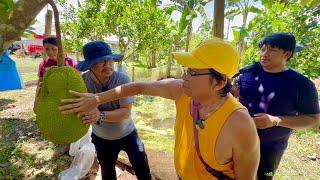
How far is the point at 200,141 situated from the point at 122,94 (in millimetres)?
594

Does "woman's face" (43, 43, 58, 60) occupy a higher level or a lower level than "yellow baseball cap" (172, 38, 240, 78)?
lower

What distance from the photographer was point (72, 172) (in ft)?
10.7

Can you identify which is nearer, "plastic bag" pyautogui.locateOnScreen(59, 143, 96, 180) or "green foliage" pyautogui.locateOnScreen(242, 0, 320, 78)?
"plastic bag" pyautogui.locateOnScreen(59, 143, 96, 180)

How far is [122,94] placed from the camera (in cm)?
178

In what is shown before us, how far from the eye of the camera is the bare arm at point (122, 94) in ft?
4.32

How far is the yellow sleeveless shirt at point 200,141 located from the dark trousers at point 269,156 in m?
0.85

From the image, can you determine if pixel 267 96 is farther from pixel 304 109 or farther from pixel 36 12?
pixel 36 12

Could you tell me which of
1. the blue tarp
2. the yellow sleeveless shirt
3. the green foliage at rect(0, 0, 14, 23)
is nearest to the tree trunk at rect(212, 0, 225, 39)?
the yellow sleeveless shirt

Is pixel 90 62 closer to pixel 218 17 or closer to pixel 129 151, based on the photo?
pixel 129 151

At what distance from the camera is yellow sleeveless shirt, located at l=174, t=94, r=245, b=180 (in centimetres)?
134

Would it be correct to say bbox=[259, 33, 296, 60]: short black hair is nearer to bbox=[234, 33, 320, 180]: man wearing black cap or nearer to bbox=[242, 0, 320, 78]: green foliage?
bbox=[234, 33, 320, 180]: man wearing black cap

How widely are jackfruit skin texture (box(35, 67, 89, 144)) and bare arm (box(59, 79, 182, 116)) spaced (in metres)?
0.03

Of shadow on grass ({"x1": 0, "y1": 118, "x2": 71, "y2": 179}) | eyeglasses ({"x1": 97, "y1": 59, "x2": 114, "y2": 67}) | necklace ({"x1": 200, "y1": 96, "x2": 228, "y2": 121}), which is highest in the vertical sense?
eyeglasses ({"x1": 97, "y1": 59, "x2": 114, "y2": 67})

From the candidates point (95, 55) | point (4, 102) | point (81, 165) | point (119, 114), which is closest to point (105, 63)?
point (95, 55)
